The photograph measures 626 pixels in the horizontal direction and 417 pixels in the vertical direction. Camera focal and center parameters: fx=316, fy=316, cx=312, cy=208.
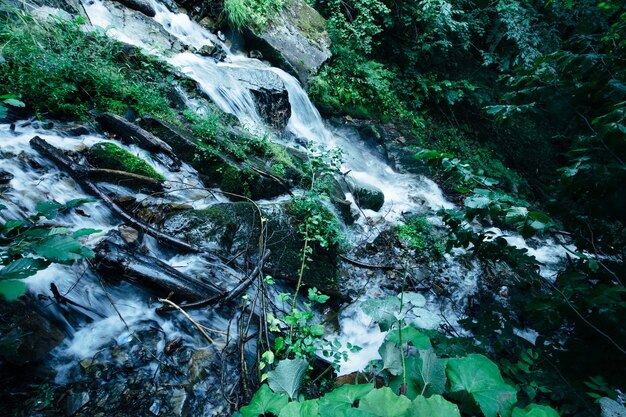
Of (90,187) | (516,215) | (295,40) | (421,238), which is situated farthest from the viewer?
(295,40)

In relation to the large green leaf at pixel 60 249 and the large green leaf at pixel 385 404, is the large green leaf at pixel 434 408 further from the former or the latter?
the large green leaf at pixel 60 249

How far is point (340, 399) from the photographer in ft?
3.12

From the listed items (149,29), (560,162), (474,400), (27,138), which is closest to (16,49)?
(27,138)

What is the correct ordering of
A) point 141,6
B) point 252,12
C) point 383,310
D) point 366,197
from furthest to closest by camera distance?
point 252,12 < point 141,6 < point 366,197 < point 383,310

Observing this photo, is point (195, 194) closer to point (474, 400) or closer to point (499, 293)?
point (474, 400)

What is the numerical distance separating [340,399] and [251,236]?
2951mm

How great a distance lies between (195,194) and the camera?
4.11 meters

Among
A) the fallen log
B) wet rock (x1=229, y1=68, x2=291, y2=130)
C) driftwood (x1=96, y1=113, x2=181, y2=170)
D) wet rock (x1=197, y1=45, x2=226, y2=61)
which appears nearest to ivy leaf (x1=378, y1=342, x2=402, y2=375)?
the fallen log

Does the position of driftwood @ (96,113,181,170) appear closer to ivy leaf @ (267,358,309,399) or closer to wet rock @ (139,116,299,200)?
wet rock @ (139,116,299,200)

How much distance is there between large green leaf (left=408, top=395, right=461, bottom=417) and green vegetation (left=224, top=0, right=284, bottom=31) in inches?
368

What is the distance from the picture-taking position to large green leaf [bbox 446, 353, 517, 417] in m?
0.91

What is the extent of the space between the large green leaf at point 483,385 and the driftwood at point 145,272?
7.76ft

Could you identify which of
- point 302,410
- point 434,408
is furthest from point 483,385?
→ point 302,410

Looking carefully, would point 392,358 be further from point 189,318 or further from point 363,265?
point 363,265
